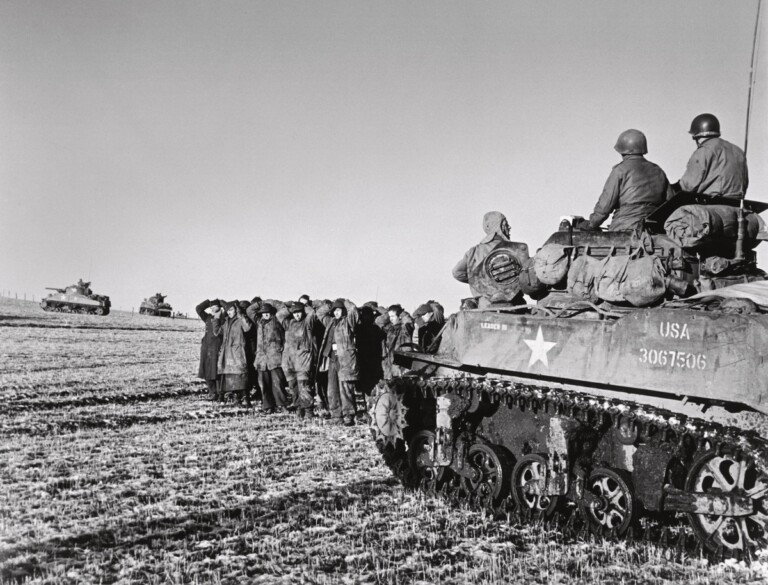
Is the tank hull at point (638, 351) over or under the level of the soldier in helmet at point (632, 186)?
under

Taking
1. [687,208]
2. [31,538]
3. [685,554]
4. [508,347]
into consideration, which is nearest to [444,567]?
[685,554]

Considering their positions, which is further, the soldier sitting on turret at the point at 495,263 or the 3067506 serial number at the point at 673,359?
the soldier sitting on turret at the point at 495,263

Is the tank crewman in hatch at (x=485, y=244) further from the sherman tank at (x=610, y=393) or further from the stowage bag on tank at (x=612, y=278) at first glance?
the stowage bag on tank at (x=612, y=278)

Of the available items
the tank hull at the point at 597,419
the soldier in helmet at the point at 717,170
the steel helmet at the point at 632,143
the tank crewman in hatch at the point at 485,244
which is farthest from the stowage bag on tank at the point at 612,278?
the tank crewman in hatch at the point at 485,244

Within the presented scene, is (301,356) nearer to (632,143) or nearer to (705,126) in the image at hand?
(632,143)

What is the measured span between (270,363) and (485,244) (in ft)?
23.2

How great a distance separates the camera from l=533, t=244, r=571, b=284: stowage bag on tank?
25.3 feet

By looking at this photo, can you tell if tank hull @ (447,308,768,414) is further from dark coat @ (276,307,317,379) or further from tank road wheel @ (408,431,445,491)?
dark coat @ (276,307,317,379)

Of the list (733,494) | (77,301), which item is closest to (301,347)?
(733,494)

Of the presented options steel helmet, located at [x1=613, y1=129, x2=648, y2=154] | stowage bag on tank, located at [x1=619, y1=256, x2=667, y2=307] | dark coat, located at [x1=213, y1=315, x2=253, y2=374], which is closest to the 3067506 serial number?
stowage bag on tank, located at [x1=619, y1=256, x2=667, y2=307]

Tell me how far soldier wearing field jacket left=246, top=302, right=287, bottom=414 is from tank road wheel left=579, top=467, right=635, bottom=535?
8.57m

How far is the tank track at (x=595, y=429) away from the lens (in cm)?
569

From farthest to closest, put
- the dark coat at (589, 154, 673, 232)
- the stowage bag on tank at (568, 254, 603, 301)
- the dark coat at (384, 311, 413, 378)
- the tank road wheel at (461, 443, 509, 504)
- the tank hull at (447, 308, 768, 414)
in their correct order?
the dark coat at (384, 311, 413, 378) < the tank road wheel at (461, 443, 509, 504) < the dark coat at (589, 154, 673, 232) < the stowage bag on tank at (568, 254, 603, 301) < the tank hull at (447, 308, 768, 414)

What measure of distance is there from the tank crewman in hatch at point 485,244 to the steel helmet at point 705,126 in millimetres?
2468
